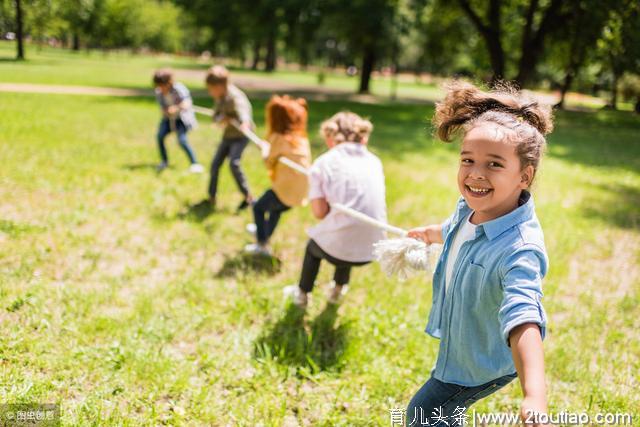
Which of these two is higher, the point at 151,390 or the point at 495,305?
the point at 495,305

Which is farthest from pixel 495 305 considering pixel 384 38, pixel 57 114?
pixel 384 38

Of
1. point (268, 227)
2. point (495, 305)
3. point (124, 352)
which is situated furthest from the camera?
point (268, 227)

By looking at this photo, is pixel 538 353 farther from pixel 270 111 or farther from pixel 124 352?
pixel 270 111

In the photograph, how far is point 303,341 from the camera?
3.41 m

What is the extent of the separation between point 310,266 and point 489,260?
6.71ft

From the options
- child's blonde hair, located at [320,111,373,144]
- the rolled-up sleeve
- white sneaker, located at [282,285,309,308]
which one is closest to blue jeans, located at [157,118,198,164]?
white sneaker, located at [282,285,309,308]

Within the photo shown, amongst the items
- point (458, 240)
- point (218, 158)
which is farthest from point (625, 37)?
point (458, 240)

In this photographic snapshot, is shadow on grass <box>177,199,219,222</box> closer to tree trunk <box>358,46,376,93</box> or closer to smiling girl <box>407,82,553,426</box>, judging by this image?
smiling girl <box>407,82,553,426</box>

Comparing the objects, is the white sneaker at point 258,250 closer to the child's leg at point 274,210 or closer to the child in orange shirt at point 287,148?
the child's leg at point 274,210

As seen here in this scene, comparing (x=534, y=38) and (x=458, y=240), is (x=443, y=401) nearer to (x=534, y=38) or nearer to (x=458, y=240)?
(x=458, y=240)

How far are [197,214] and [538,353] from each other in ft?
15.8

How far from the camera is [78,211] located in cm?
550

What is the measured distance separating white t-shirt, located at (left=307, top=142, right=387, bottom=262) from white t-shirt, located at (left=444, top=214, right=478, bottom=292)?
1.27 meters

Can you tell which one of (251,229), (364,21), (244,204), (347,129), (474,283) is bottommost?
(251,229)
